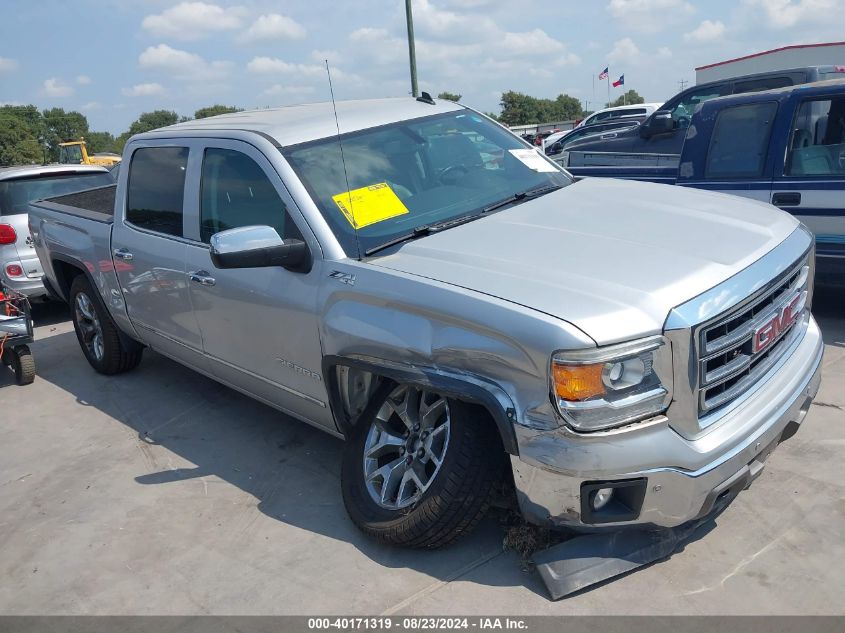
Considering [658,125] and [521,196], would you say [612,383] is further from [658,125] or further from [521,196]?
[658,125]

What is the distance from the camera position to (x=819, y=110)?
5539mm

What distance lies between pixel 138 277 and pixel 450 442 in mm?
Result: 2857

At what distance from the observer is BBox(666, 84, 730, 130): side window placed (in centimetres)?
895

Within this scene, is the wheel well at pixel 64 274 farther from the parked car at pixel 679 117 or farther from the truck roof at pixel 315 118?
the parked car at pixel 679 117

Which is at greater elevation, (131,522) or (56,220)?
(56,220)

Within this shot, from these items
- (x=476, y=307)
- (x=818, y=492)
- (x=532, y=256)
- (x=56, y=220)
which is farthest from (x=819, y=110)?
(x=56, y=220)

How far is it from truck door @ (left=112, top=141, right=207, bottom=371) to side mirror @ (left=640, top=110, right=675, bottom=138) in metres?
5.44

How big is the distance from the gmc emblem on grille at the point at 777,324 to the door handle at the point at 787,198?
245 cm

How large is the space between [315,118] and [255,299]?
1062mm

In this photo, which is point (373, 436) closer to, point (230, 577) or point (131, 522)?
point (230, 577)

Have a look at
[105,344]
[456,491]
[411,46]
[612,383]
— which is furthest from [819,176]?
[411,46]

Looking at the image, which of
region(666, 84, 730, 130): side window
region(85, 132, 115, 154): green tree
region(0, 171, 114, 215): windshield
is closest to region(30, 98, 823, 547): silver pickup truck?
region(0, 171, 114, 215): windshield

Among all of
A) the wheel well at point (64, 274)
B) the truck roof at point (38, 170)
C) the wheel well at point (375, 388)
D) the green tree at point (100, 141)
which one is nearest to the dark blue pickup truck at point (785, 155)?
the wheel well at point (375, 388)

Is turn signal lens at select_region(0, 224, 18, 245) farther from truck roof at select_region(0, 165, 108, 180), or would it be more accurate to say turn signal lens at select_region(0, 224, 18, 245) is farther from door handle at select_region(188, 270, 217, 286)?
door handle at select_region(188, 270, 217, 286)
